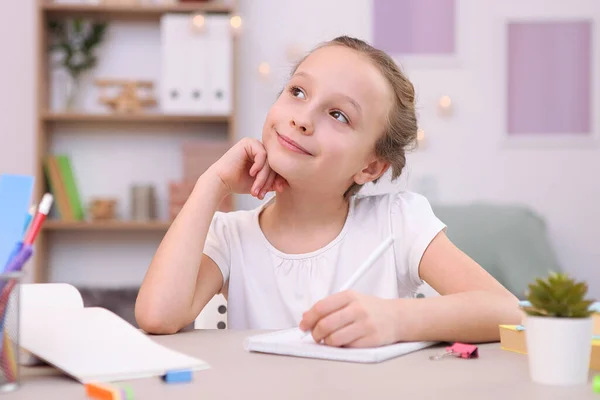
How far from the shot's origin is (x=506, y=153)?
3926mm

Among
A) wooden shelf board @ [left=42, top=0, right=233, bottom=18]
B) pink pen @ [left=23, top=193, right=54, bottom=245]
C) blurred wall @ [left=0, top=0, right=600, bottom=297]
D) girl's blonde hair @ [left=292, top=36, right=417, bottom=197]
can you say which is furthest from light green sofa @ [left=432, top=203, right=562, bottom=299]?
pink pen @ [left=23, top=193, right=54, bottom=245]

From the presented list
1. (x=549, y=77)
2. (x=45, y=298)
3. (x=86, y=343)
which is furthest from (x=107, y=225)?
(x=86, y=343)

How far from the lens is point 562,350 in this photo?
2.50ft

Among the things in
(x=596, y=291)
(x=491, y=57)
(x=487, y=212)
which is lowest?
(x=596, y=291)

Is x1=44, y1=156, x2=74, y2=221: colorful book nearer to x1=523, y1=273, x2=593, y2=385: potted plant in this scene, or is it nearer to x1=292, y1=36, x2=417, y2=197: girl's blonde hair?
x1=292, y1=36, x2=417, y2=197: girl's blonde hair

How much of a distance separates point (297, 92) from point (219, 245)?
30 centimetres

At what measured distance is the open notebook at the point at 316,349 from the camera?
0.87 metres

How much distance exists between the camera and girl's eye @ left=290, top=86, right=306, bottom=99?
4.42 ft

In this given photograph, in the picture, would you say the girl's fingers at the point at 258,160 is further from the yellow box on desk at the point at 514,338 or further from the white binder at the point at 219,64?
the white binder at the point at 219,64

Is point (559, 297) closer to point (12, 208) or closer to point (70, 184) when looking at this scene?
point (12, 208)

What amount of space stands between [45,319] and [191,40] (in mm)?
2897

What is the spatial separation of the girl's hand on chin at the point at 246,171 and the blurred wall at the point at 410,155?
2517mm

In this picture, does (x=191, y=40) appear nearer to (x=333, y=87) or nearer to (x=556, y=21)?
(x=556, y=21)

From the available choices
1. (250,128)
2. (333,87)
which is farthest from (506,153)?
Answer: (333,87)
